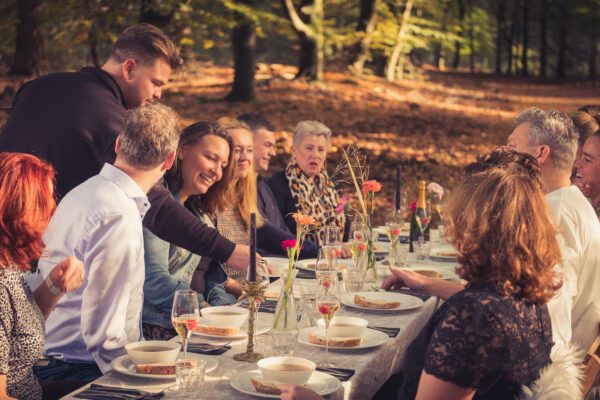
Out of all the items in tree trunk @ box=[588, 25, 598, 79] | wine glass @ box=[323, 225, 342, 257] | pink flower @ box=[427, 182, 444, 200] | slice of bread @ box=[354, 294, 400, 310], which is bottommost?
slice of bread @ box=[354, 294, 400, 310]

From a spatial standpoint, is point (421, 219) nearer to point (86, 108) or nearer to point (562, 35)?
point (86, 108)

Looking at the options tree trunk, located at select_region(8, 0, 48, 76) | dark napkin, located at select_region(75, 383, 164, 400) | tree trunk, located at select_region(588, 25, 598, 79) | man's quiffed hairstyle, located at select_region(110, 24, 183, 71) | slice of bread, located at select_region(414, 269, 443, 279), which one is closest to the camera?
dark napkin, located at select_region(75, 383, 164, 400)

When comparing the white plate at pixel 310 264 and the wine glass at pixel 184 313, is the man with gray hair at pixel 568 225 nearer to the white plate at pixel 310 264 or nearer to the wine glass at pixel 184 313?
the white plate at pixel 310 264

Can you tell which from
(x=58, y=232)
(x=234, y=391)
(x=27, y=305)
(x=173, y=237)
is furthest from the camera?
(x=173, y=237)

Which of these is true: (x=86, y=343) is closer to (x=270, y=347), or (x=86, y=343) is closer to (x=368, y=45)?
(x=270, y=347)

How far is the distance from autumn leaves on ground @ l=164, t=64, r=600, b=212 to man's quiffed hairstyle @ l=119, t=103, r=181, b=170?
9.29m

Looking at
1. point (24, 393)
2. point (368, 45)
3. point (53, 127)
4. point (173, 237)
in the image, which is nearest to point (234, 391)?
point (24, 393)

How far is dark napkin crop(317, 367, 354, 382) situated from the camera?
110 inches

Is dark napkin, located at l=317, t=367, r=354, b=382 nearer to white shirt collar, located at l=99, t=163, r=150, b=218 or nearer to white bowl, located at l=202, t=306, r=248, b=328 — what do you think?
white bowl, located at l=202, t=306, r=248, b=328

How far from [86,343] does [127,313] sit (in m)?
0.18

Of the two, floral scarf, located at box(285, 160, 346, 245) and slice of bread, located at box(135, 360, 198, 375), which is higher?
floral scarf, located at box(285, 160, 346, 245)

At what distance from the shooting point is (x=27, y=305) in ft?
9.24

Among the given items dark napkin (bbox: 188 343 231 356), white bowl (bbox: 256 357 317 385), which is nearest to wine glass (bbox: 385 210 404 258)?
dark napkin (bbox: 188 343 231 356)

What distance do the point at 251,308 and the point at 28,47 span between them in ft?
43.3
